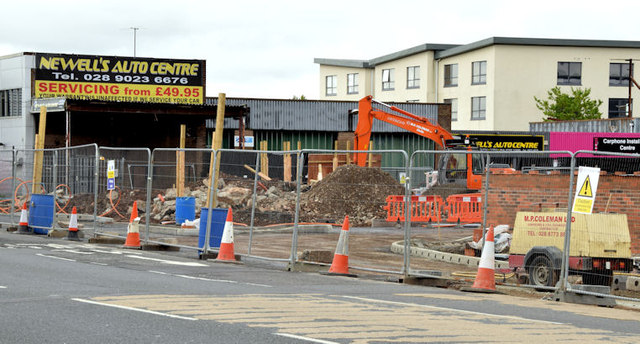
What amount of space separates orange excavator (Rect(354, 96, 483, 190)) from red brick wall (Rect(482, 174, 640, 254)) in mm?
13870

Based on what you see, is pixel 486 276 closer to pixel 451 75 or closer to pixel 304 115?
pixel 304 115

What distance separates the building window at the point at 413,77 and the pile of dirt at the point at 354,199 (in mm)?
55091

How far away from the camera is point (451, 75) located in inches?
3012

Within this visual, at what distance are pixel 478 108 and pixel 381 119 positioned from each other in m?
35.7

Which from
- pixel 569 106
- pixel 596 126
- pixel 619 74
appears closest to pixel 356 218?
pixel 596 126

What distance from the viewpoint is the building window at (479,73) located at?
7188 cm

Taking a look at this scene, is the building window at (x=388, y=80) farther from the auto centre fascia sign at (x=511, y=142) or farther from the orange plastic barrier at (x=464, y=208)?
the orange plastic barrier at (x=464, y=208)

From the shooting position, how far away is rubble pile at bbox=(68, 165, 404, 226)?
19031 mm

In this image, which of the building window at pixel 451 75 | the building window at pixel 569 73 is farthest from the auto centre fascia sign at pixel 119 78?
the building window at pixel 569 73

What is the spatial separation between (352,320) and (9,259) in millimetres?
8906

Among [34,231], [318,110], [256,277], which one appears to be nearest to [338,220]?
[256,277]

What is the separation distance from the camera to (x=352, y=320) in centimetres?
1010

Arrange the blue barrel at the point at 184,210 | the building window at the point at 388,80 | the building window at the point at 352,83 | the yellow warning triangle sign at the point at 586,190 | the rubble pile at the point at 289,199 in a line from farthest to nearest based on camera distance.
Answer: the building window at the point at 352,83
the building window at the point at 388,80
the blue barrel at the point at 184,210
the rubble pile at the point at 289,199
the yellow warning triangle sign at the point at 586,190

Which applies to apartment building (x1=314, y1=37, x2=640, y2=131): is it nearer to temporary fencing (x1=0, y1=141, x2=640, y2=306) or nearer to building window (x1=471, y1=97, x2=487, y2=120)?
building window (x1=471, y1=97, x2=487, y2=120)
